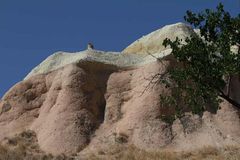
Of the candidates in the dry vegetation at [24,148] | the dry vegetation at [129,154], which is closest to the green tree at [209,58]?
the dry vegetation at [129,154]

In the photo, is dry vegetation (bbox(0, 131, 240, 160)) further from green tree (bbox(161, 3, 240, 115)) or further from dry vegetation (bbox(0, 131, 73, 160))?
green tree (bbox(161, 3, 240, 115))

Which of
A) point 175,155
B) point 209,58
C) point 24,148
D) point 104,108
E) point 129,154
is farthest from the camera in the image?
point 104,108

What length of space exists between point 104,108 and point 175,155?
22.0 ft

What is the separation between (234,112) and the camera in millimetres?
29469

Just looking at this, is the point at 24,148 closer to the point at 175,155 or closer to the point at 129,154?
the point at 129,154

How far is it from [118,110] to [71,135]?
344 cm

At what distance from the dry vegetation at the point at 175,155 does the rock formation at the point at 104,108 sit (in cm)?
85

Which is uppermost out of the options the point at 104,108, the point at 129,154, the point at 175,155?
the point at 104,108

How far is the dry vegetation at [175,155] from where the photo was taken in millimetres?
26094

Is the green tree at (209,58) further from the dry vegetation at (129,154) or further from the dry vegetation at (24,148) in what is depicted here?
the dry vegetation at (24,148)

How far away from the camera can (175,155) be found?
26688 mm

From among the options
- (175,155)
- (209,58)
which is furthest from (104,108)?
(209,58)

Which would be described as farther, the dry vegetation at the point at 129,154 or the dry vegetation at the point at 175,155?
the dry vegetation at the point at 175,155

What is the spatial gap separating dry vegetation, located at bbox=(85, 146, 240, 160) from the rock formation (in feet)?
2.79
